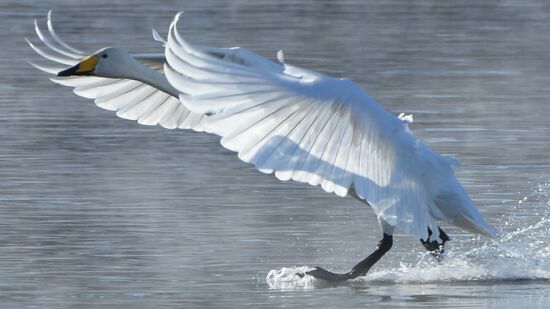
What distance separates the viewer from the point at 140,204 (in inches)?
458

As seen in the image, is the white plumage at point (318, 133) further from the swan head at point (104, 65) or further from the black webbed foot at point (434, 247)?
the swan head at point (104, 65)

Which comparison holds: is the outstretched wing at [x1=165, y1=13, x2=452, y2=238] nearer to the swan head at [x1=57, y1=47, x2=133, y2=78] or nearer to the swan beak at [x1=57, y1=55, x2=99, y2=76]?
the swan head at [x1=57, y1=47, x2=133, y2=78]

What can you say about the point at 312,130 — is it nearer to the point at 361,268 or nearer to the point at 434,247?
the point at 361,268

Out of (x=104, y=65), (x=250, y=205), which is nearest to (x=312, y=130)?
(x=104, y=65)

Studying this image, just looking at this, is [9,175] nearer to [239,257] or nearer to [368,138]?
[239,257]

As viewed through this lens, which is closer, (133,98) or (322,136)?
(322,136)

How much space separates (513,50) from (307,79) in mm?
12072

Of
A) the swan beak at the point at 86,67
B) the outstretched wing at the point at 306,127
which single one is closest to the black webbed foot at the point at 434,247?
the outstretched wing at the point at 306,127

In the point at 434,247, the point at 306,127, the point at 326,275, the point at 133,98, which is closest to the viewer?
the point at 306,127

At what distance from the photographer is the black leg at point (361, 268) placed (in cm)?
952

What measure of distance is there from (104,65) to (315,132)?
225cm

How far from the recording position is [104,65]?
10711 millimetres

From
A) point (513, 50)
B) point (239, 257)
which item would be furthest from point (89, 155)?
point (513, 50)

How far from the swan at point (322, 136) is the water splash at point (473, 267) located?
14 cm
